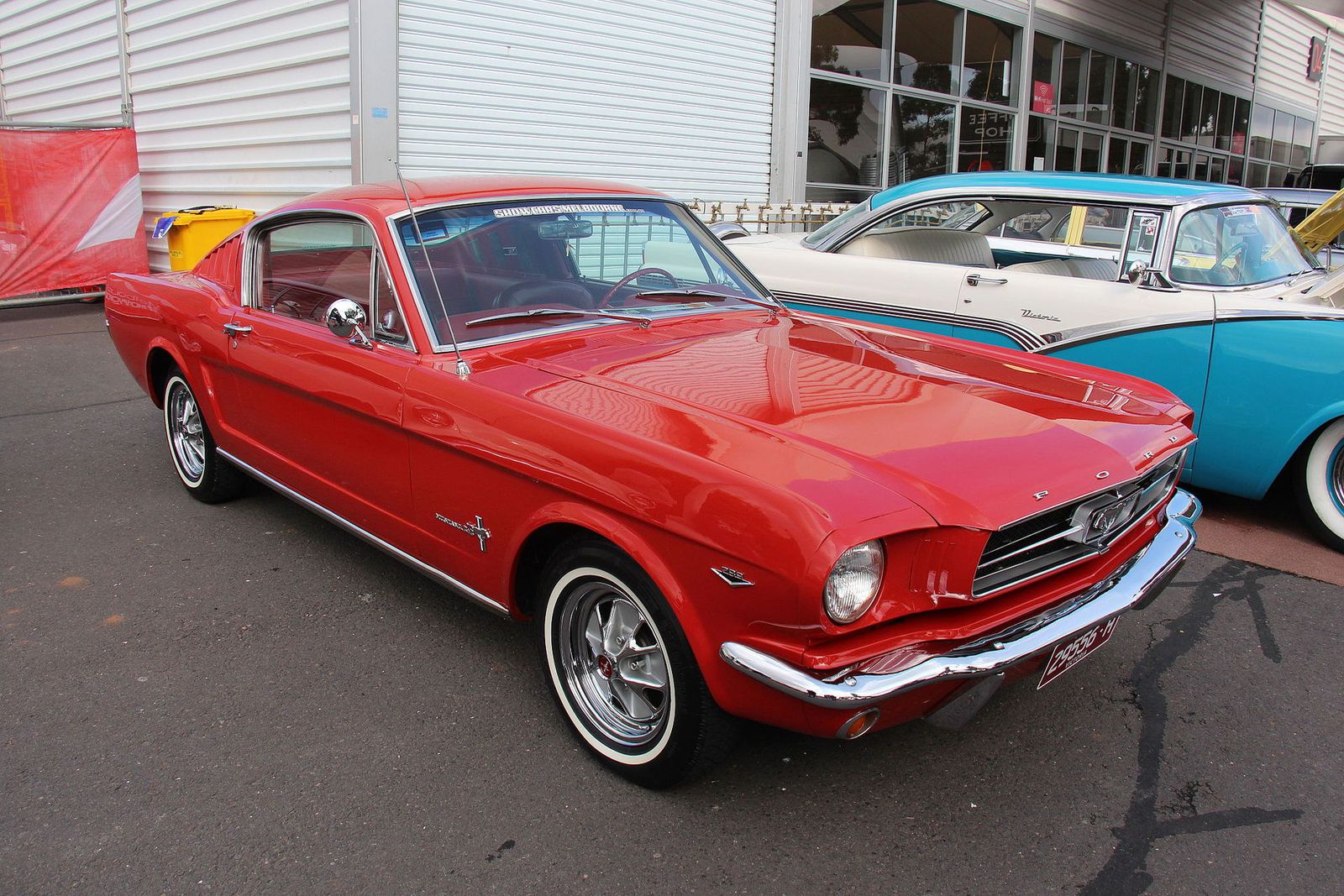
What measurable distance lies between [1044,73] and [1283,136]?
39.3ft

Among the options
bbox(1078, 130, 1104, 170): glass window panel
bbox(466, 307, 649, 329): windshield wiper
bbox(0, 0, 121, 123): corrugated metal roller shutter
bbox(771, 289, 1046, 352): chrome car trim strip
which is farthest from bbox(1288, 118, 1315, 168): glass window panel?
bbox(466, 307, 649, 329): windshield wiper

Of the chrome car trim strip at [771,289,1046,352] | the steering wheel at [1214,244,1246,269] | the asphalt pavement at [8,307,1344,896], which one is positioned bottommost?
the asphalt pavement at [8,307,1344,896]

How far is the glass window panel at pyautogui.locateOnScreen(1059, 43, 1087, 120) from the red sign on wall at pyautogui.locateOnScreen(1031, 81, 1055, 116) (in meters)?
0.35

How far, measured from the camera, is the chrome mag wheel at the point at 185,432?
4.66 metres

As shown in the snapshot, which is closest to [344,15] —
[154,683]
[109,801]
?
[154,683]

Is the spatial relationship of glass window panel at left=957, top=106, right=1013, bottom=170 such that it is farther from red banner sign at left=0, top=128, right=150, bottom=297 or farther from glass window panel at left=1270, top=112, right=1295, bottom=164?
glass window panel at left=1270, top=112, right=1295, bottom=164

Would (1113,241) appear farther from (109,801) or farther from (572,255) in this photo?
(109,801)

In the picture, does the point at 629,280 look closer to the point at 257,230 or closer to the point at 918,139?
the point at 257,230

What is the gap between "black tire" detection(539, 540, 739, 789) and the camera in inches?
93.5

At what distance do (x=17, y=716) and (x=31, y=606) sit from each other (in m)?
0.86

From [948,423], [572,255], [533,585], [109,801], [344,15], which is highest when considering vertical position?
[344,15]

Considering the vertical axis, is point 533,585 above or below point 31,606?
above

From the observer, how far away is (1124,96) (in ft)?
58.9

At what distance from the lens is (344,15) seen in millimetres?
8219
